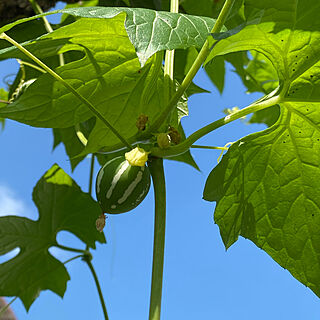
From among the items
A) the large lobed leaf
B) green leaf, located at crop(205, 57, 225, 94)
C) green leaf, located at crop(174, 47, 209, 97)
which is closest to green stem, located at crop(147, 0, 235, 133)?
the large lobed leaf

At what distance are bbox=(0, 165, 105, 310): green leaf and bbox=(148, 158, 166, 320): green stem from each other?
0.55 m

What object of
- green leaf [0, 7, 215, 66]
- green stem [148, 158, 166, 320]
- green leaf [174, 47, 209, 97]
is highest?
green leaf [174, 47, 209, 97]

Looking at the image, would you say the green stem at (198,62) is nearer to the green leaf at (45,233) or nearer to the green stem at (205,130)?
the green stem at (205,130)

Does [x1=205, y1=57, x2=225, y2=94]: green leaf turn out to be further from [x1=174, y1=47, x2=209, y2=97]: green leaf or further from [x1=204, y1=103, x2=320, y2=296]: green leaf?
[x1=204, y1=103, x2=320, y2=296]: green leaf

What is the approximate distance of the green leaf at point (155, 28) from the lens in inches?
16.8

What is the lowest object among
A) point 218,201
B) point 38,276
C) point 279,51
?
point 38,276

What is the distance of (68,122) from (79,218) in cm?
51

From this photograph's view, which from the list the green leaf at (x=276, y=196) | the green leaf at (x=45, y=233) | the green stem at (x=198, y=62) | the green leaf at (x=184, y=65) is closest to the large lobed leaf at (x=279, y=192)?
the green leaf at (x=276, y=196)

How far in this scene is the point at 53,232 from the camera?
3.87ft

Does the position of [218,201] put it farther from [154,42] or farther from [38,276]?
[38,276]

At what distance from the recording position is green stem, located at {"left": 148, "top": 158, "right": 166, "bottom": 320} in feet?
1.62

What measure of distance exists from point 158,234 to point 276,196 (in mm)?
229

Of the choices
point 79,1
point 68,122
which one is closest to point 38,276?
point 68,122

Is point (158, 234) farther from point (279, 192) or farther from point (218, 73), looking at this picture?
point (218, 73)
